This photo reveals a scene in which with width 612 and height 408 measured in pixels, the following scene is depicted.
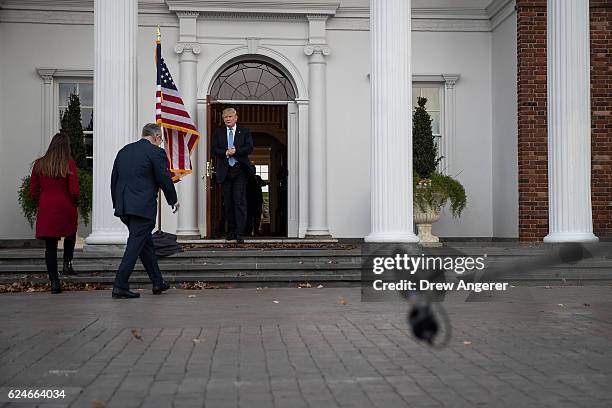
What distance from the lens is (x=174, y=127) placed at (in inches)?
551

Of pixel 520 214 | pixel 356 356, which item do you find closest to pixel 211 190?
pixel 520 214

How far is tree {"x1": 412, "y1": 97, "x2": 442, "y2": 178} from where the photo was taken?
52.1 ft

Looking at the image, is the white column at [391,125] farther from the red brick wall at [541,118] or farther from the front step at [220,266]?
the red brick wall at [541,118]

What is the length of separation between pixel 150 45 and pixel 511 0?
22.4 ft

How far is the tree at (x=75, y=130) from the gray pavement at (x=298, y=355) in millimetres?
6466

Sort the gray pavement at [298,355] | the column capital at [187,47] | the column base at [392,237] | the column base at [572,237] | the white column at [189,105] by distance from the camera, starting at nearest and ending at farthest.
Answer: the gray pavement at [298,355]
the column base at [392,237]
the column base at [572,237]
the white column at [189,105]
the column capital at [187,47]

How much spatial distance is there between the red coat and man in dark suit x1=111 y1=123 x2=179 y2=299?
84 centimetres

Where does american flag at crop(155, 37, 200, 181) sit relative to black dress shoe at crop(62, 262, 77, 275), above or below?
above

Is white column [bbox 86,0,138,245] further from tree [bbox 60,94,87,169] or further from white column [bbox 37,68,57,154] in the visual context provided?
white column [bbox 37,68,57,154]

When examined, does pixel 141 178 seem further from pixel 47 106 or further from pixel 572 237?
pixel 47 106

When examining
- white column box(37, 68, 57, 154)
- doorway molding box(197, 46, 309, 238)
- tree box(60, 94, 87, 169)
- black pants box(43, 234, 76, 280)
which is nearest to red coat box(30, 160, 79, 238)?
black pants box(43, 234, 76, 280)

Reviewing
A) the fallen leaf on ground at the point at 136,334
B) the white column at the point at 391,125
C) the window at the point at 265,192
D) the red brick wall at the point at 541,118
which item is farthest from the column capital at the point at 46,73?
the fallen leaf on ground at the point at 136,334

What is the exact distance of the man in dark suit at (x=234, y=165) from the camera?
13891mm

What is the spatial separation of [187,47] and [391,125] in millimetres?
5505
